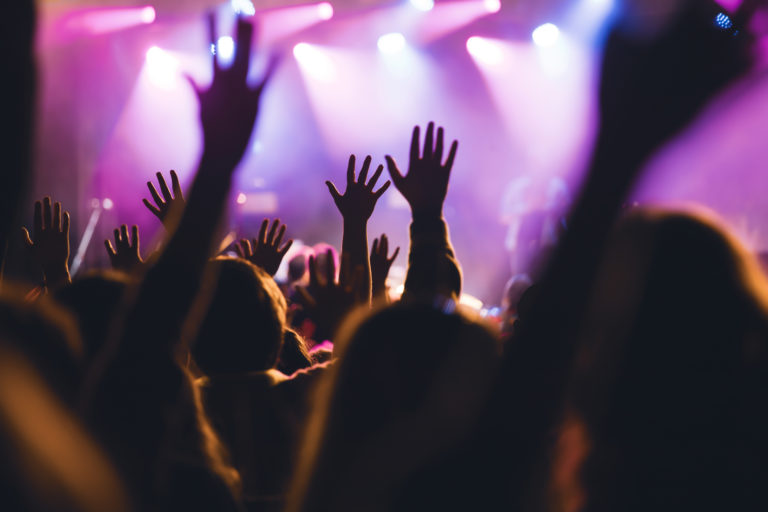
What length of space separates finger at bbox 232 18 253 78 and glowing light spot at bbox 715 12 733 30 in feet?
2.45

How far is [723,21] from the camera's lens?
923 mm

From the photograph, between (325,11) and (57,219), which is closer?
(57,219)

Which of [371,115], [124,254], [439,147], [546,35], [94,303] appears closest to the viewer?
[94,303]

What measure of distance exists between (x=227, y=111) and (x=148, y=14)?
31.0ft

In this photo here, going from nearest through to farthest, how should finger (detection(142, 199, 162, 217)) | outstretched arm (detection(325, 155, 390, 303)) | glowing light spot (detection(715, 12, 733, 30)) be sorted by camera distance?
glowing light spot (detection(715, 12, 733, 30)), outstretched arm (detection(325, 155, 390, 303)), finger (detection(142, 199, 162, 217))

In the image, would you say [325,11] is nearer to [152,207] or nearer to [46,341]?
[152,207]

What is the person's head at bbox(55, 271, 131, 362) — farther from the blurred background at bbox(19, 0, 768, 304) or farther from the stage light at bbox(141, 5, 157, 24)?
the stage light at bbox(141, 5, 157, 24)

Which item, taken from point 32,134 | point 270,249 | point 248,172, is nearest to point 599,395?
point 32,134

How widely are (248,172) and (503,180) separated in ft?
16.4

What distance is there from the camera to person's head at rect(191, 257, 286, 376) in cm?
142

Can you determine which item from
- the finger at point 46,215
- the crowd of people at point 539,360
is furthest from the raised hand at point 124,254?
the crowd of people at point 539,360

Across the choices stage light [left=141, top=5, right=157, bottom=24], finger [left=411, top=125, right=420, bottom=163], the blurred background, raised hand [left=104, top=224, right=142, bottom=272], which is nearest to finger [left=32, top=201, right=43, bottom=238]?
raised hand [left=104, top=224, right=142, bottom=272]

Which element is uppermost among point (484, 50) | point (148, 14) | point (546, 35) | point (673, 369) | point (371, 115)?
point (148, 14)

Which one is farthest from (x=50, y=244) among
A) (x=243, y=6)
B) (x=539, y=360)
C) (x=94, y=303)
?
(x=243, y=6)
